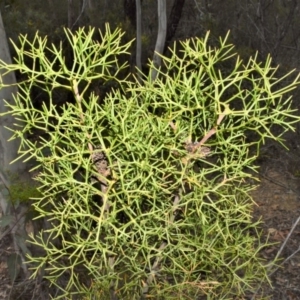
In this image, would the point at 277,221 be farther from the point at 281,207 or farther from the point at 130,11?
the point at 130,11

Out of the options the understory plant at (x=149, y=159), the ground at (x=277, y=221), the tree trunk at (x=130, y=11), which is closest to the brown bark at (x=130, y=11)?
the tree trunk at (x=130, y=11)

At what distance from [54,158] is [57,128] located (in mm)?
51

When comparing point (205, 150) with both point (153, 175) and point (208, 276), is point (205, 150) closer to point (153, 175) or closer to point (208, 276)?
point (153, 175)

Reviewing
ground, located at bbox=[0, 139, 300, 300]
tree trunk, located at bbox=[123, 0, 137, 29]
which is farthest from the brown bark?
ground, located at bbox=[0, 139, 300, 300]

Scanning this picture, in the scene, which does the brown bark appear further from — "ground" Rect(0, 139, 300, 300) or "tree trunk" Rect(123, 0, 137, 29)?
"ground" Rect(0, 139, 300, 300)

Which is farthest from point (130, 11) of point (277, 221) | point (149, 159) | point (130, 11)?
point (149, 159)

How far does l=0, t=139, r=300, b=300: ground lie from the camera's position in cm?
249

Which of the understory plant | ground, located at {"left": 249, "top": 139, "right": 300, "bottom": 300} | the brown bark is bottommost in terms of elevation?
ground, located at {"left": 249, "top": 139, "right": 300, "bottom": 300}

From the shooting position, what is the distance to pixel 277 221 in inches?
→ 145

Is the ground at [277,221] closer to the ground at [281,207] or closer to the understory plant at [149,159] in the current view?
the ground at [281,207]

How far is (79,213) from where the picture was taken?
0.96 m

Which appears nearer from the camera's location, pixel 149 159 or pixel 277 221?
pixel 149 159

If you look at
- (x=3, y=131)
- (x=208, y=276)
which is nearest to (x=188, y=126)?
(x=208, y=276)

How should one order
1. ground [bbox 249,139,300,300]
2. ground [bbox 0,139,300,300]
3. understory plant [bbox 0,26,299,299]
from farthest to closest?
ground [bbox 249,139,300,300] < ground [bbox 0,139,300,300] < understory plant [bbox 0,26,299,299]
